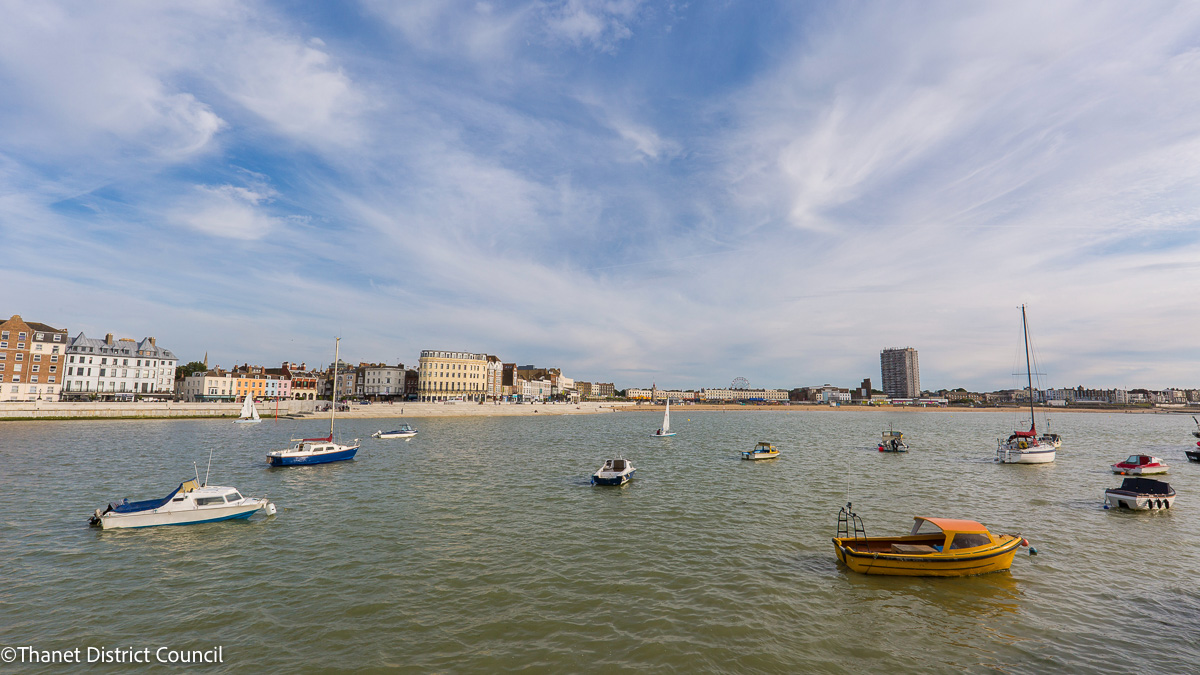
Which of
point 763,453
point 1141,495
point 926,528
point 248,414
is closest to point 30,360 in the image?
point 248,414

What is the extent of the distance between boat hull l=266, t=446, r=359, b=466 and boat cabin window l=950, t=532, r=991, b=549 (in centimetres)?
5189

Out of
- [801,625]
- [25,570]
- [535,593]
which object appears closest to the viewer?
[801,625]

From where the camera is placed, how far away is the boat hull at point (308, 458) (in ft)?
155

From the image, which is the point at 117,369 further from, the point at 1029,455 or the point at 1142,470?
the point at 1142,470

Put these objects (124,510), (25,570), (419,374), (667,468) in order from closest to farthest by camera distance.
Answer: (25,570) < (124,510) < (667,468) < (419,374)

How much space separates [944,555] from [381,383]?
19234 centimetres

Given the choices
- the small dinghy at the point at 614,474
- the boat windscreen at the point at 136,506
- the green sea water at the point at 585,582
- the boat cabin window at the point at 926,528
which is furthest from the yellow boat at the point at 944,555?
the boat windscreen at the point at 136,506

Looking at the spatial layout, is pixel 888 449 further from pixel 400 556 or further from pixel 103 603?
pixel 103 603

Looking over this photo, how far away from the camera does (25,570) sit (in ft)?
63.0

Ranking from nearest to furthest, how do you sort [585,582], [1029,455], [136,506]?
[585,582] < [136,506] < [1029,455]

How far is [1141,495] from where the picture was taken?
30922 millimetres

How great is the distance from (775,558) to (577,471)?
2617 centimetres

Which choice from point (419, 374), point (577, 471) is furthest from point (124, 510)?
point (419, 374)

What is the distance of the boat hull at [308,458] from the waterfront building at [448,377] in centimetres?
12596
